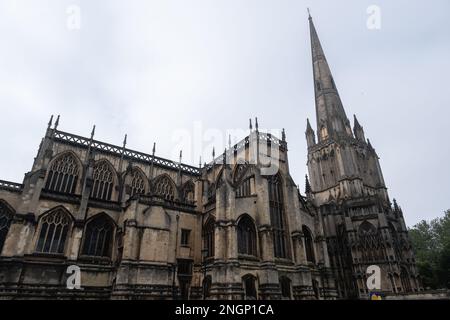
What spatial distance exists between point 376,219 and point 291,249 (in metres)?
14.1

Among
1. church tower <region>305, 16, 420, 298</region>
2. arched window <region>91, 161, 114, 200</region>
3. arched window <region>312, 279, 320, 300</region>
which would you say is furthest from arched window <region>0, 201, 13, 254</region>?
church tower <region>305, 16, 420, 298</region>

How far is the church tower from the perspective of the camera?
2719cm

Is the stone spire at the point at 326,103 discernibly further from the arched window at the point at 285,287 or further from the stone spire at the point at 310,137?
the arched window at the point at 285,287

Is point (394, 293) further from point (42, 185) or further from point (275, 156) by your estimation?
point (42, 185)

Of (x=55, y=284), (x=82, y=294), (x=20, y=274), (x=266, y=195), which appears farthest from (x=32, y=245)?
(x=266, y=195)

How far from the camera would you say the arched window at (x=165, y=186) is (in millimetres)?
28422

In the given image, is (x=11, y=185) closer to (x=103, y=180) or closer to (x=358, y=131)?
(x=103, y=180)

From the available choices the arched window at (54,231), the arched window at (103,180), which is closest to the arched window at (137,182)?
the arched window at (103,180)

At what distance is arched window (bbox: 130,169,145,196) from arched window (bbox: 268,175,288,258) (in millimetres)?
13633

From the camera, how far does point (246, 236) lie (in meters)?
20.3

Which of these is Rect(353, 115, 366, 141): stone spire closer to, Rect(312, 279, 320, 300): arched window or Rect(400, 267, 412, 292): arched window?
Rect(400, 267, 412, 292): arched window

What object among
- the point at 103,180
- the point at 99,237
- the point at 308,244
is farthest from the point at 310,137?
the point at 99,237

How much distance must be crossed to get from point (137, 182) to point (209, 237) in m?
10.5
